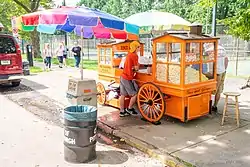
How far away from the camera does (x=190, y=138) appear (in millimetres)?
5664

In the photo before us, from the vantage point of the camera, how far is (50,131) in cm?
639

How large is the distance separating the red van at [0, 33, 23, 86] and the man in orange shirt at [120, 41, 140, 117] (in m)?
5.46

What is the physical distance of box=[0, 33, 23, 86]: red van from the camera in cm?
1036

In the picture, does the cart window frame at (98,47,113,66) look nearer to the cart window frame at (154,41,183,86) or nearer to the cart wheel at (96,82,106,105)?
the cart wheel at (96,82,106,105)

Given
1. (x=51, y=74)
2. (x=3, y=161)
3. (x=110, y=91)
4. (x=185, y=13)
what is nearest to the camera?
(x=3, y=161)

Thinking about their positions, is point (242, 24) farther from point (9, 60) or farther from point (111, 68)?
Answer: point (9, 60)

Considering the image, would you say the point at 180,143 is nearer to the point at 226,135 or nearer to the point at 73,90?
the point at 226,135

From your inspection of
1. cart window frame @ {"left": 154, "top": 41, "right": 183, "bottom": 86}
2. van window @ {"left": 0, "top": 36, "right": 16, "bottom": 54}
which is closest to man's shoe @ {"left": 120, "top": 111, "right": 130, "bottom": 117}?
cart window frame @ {"left": 154, "top": 41, "right": 183, "bottom": 86}

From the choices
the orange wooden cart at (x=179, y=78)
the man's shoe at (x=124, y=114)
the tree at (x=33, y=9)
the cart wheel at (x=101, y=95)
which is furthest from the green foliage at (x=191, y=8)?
the tree at (x=33, y=9)

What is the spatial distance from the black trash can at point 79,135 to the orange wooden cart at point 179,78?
84.1 inches

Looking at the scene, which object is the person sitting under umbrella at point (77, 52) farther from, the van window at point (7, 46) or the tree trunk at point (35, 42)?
the van window at point (7, 46)

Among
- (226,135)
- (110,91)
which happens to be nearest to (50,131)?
(110,91)

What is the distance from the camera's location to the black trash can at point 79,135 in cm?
462

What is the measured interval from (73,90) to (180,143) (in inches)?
105
